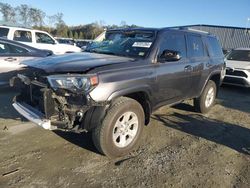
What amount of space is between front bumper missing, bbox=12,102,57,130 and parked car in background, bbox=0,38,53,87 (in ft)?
9.66

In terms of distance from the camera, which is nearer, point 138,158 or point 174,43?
point 138,158

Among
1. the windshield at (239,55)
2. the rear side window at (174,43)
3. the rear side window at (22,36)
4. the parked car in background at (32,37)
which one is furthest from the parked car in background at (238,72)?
the rear side window at (22,36)

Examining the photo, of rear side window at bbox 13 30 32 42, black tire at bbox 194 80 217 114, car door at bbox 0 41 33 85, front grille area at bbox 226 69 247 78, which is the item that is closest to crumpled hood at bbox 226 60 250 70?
front grille area at bbox 226 69 247 78

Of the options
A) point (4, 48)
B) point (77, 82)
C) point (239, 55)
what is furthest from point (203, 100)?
point (239, 55)

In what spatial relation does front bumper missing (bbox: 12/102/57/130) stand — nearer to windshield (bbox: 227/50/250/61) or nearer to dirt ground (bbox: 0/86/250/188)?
dirt ground (bbox: 0/86/250/188)

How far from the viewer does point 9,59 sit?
24.9 ft

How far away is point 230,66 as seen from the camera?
36.0 feet

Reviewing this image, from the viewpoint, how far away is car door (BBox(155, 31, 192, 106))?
5000mm

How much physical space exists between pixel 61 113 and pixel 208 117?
13.2 ft

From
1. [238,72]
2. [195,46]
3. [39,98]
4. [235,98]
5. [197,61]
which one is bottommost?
[235,98]

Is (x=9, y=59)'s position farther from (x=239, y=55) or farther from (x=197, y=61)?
(x=239, y=55)

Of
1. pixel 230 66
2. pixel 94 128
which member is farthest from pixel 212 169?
pixel 230 66

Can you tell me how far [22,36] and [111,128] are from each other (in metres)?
10.5

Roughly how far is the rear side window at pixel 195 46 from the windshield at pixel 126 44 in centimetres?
111
